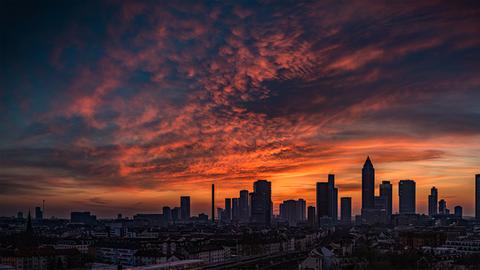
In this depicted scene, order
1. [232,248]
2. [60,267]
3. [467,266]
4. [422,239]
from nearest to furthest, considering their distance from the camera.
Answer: [467,266], [60,267], [232,248], [422,239]

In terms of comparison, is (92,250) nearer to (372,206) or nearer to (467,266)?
(467,266)

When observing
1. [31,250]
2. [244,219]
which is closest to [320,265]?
[31,250]

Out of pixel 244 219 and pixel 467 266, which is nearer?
pixel 467 266

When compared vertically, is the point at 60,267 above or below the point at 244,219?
above

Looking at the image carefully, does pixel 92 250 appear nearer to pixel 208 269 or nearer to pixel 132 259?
pixel 132 259

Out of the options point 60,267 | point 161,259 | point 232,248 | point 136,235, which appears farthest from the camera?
point 136,235

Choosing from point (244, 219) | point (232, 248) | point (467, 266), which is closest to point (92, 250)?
point (232, 248)

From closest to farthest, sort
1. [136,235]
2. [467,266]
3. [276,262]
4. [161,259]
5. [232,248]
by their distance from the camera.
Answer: [467,266] < [161,259] < [276,262] < [232,248] < [136,235]

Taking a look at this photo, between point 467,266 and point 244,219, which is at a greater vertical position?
point 467,266

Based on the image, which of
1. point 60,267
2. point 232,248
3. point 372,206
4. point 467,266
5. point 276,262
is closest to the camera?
point 467,266
